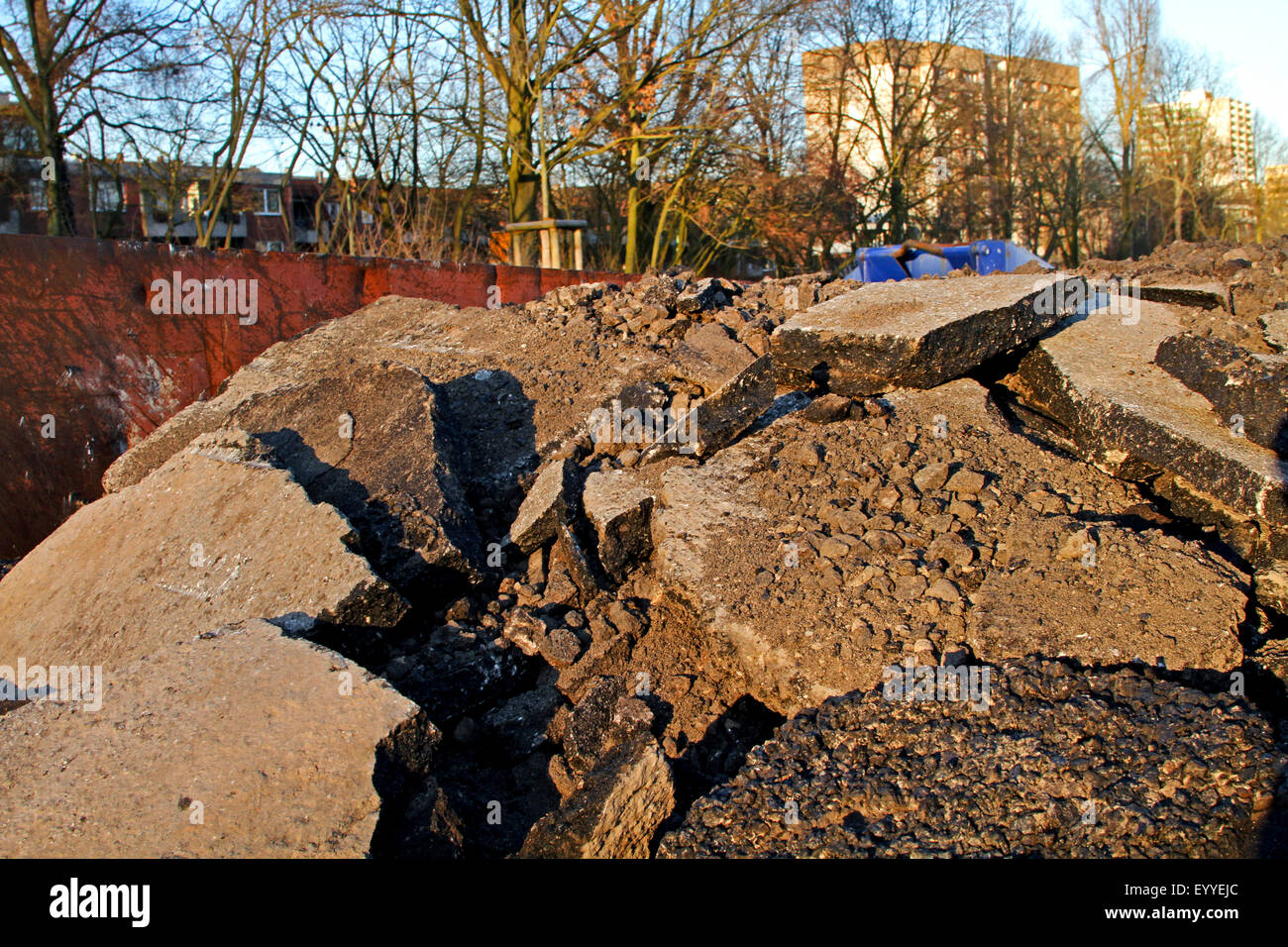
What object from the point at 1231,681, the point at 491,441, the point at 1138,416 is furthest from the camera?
the point at 491,441

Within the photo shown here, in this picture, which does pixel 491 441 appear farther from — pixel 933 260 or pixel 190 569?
pixel 933 260

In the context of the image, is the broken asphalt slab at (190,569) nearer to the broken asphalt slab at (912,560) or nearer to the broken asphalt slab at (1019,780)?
the broken asphalt slab at (912,560)

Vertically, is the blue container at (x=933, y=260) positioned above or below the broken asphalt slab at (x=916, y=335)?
above

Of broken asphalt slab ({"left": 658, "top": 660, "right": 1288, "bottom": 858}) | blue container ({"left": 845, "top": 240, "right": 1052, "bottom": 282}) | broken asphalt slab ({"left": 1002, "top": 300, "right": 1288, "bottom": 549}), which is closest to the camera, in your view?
broken asphalt slab ({"left": 658, "top": 660, "right": 1288, "bottom": 858})

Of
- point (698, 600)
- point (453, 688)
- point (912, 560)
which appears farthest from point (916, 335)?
point (453, 688)

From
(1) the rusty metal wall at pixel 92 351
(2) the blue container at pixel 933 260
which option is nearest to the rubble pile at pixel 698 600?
(1) the rusty metal wall at pixel 92 351

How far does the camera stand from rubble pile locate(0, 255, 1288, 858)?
86.8 inches

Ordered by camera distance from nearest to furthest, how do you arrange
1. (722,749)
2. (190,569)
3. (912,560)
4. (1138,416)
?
(722,749)
(912,560)
(190,569)
(1138,416)

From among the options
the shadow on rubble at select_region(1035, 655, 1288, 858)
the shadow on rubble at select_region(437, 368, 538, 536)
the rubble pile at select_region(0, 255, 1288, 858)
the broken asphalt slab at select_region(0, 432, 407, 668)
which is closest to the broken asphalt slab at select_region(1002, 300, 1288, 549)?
the rubble pile at select_region(0, 255, 1288, 858)

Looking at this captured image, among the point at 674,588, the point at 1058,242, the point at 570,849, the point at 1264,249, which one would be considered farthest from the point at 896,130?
the point at 570,849

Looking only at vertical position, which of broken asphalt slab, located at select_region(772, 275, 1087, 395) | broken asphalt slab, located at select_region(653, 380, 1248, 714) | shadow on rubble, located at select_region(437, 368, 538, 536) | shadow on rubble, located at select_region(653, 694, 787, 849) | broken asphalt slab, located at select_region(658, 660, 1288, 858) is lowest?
shadow on rubble, located at select_region(653, 694, 787, 849)

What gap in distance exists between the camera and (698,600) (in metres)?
3.19

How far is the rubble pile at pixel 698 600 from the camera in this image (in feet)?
7.23

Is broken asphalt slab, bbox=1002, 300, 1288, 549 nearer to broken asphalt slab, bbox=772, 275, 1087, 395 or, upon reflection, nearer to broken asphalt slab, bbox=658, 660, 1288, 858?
broken asphalt slab, bbox=772, 275, 1087, 395
